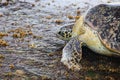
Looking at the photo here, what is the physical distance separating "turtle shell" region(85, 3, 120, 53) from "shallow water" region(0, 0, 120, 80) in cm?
46

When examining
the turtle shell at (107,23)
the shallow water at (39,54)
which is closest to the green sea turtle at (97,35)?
the turtle shell at (107,23)

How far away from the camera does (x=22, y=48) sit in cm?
672

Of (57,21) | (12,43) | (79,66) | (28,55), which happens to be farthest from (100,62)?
(57,21)

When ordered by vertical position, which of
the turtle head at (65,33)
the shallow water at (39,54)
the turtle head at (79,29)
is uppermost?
the turtle head at (79,29)

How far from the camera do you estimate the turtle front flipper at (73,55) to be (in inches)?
227

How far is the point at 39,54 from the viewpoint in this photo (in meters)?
6.42

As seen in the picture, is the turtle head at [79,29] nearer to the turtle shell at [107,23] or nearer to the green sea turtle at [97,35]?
the green sea turtle at [97,35]

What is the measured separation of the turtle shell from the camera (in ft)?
19.4

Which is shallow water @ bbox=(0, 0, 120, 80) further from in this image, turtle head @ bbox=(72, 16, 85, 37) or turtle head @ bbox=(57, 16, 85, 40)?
turtle head @ bbox=(72, 16, 85, 37)

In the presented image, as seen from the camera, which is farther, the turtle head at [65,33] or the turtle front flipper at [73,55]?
the turtle head at [65,33]

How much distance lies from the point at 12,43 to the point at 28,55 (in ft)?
2.77

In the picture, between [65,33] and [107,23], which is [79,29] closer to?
[65,33]

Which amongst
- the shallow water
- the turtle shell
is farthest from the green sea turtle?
the shallow water

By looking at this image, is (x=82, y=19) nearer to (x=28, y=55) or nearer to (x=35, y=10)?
(x=28, y=55)
